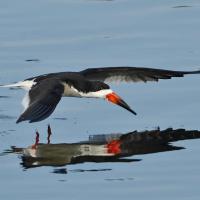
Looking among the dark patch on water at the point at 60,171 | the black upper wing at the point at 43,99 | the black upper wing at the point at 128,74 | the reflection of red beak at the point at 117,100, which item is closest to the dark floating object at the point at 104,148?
the dark patch on water at the point at 60,171

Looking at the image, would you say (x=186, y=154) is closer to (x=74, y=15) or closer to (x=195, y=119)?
(x=195, y=119)

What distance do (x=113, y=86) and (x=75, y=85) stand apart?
123 centimetres

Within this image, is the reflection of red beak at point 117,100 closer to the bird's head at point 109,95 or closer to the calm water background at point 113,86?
the bird's head at point 109,95

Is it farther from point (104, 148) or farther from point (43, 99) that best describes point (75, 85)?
point (104, 148)

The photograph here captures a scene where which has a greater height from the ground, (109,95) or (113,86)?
(113,86)

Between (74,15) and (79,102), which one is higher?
(74,15)

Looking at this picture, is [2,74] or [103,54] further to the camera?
[103,54]

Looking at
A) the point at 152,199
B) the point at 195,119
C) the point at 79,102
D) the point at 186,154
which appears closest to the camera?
the point at 152,199

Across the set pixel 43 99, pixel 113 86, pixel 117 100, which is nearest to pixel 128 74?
pixel 113 86

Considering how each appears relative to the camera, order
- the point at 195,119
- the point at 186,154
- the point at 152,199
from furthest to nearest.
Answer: the point at 195,119
the point at 186,154
the point at 152,199

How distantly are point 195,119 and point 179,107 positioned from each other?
1.39 ft

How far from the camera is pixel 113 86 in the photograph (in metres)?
13.4

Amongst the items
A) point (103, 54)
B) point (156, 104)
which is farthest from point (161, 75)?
point (103, 54)

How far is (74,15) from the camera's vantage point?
16.2m
